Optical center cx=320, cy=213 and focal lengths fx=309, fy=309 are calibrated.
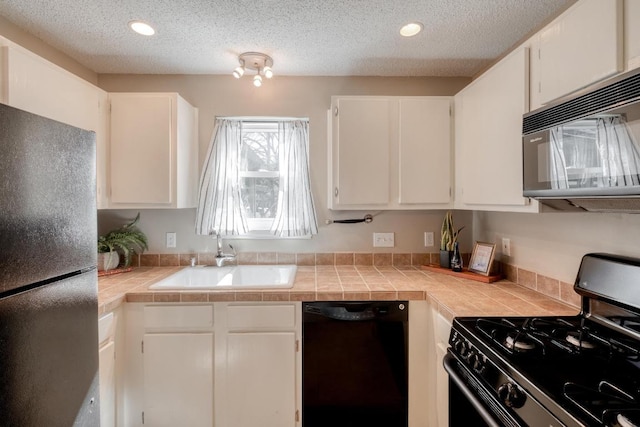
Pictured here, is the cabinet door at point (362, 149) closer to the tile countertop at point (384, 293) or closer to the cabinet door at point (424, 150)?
the cabinet door at point (424, 150)

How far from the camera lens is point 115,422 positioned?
1.65 m

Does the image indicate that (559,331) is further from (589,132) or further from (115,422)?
(115,422)

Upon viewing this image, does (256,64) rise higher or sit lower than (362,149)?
higher

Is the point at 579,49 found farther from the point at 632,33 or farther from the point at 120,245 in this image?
the point at 120,245

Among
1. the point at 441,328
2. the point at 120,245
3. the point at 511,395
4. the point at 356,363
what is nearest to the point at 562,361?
the point at 511,395

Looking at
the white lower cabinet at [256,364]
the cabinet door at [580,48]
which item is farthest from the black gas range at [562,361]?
the white lower cabinet at [256,364]

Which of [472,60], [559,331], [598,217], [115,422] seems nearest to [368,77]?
[472,60]

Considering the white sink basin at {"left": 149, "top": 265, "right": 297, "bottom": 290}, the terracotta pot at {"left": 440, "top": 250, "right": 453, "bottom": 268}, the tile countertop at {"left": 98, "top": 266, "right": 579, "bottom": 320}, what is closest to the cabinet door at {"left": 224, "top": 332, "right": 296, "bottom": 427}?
the tile countertop at {"left": 98, "top": 266, "right": 579, "bottom": 320}

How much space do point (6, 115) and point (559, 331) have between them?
1.97m

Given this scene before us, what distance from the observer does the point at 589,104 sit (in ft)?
3.30

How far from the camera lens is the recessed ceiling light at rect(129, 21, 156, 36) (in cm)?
167

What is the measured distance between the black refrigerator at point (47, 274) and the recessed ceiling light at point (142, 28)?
0.86 m

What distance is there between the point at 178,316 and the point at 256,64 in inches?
65.2

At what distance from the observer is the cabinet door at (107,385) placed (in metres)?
1.54
